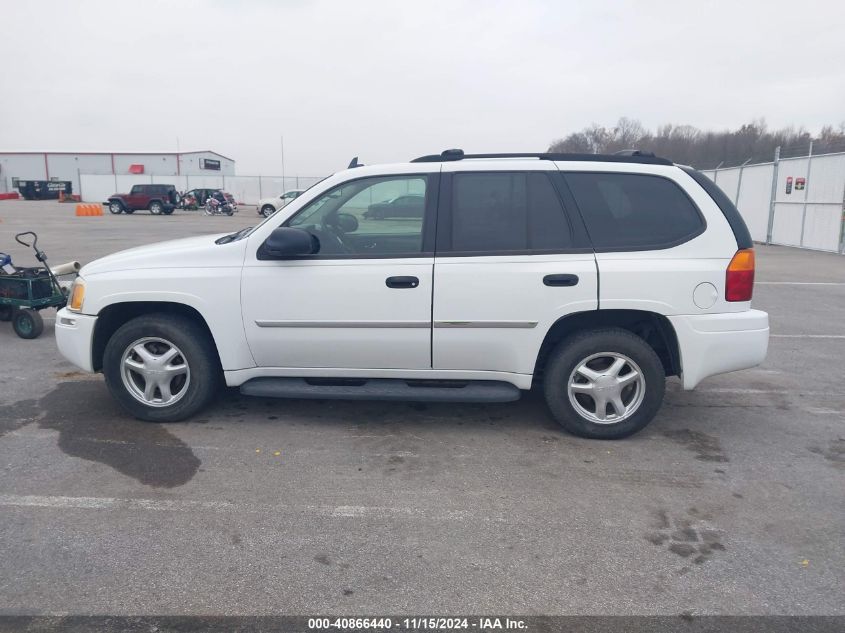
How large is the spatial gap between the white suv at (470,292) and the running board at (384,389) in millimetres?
15

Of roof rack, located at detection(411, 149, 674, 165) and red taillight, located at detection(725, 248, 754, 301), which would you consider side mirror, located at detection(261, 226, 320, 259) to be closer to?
roof rack, located at detection(411, 149, 674, 165)

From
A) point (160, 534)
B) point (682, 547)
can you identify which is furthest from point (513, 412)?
point (160, 534)

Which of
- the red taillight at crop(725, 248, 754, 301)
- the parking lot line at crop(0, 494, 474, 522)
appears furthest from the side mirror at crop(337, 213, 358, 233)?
the red taillight at crop(725, 248, 754, 301)

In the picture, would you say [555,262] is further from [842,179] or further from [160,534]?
[842,179]

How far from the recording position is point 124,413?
5.13 m

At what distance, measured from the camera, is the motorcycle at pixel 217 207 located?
132ft

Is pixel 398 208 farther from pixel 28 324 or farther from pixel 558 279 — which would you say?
pixel 28 324

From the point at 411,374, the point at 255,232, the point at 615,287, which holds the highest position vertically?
the point at 255,232

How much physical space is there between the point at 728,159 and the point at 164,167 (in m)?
56.7

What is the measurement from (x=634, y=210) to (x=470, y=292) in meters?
1.25

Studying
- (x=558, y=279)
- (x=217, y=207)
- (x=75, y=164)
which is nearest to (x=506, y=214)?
(x=558, y=279)

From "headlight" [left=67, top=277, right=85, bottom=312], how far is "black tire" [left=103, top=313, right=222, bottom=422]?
33cm

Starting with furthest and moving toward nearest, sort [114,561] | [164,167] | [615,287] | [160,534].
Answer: [164,167] < [615,287] < [160,534] < [114,561]

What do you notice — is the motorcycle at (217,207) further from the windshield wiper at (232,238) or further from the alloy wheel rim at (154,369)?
the alloy wheel rim at (154,369)
